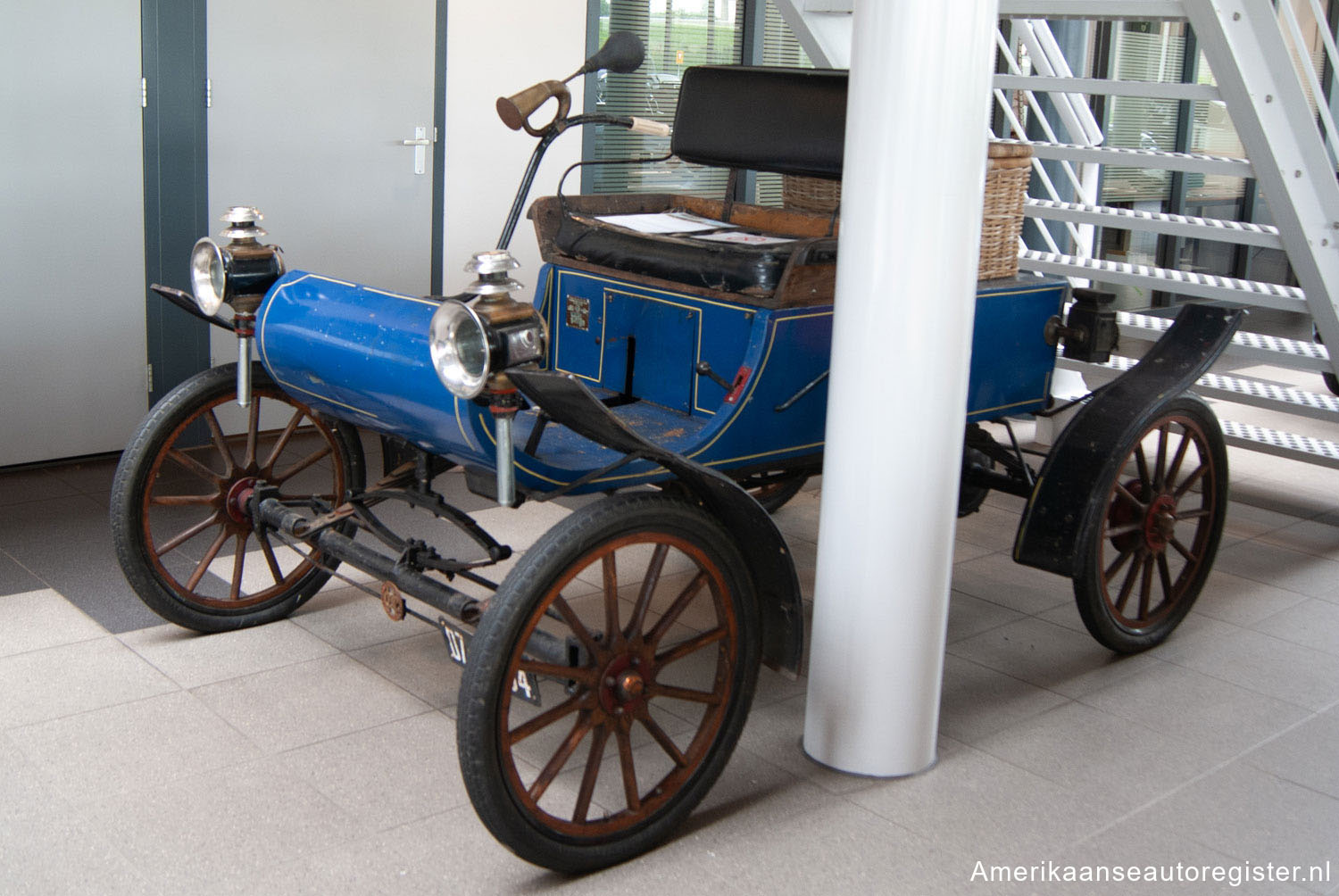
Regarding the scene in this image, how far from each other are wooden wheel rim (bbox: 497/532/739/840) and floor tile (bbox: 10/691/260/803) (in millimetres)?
735

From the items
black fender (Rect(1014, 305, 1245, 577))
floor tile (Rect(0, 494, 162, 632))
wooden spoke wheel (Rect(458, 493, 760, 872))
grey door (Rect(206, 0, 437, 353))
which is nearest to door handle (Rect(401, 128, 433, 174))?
grey door (Rect(206, 0, 437, 353))

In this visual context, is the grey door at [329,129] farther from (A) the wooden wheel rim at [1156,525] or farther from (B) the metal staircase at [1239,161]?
(A) the wooden wheel rim at [1156,525]

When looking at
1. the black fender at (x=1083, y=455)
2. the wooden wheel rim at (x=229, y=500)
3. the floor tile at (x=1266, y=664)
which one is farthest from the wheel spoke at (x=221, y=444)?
the floor tile at (x=1266, y=664)

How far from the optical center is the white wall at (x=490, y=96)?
554cm

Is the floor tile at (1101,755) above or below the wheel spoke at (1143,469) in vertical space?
below

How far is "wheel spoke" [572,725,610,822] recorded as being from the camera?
2.32 m

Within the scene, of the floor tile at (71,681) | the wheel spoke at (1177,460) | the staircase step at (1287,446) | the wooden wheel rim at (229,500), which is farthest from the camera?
the staircase step at (1287,446)

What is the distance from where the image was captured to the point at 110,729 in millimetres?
2764

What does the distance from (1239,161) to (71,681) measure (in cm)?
A: 325

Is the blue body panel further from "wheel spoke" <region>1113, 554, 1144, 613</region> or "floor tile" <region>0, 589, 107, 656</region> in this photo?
"floor tile" <region>0, 589, 107, 656</region>

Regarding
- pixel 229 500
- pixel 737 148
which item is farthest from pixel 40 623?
pixel 737 148

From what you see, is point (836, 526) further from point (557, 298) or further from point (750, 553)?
point (557, 298)

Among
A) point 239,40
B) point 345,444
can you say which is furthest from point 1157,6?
point 239,40

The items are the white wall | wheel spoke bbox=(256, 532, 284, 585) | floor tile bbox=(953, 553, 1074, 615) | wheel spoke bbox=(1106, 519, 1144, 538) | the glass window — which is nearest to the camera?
wheel spoke bbox=(256, 532, 284, 585)
